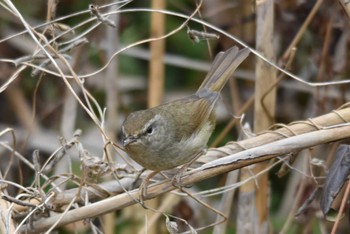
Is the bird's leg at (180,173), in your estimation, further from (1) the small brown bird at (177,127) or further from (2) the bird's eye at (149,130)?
(2) the bird's eye at (149,130)

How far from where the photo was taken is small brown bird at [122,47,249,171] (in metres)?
2.88

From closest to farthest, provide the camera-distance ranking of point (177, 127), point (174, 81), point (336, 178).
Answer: point (336, 178) < point (177, 127) < point (174, 81)

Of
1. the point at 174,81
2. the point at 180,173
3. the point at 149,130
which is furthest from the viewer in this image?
the point at 174,81

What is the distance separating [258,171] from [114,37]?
1199 mm

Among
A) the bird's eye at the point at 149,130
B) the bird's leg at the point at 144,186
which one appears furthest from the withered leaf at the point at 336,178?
the bird's eye at the point at 149,130

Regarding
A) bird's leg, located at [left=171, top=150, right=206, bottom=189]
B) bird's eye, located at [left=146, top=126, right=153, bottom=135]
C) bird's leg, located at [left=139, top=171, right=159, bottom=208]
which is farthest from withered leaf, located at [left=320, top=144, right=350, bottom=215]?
bird's eye, located at [left=146, top=126, right=153, bottom=135]

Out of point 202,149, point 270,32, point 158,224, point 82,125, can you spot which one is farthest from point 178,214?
point 82,125

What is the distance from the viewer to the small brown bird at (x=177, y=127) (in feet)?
9.45

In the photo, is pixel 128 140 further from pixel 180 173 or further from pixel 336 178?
pixel 336 178

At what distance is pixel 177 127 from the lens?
124 inches

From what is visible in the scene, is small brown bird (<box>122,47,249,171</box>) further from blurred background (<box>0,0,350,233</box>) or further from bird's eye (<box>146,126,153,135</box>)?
blurred background (<box>0,0,350,233</box>)

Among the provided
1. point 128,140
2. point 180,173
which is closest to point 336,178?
point 180,173

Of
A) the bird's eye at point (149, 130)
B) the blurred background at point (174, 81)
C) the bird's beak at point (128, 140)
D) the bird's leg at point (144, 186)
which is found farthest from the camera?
the blurred background at point (174, 81)

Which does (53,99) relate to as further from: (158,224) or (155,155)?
(155,155)
